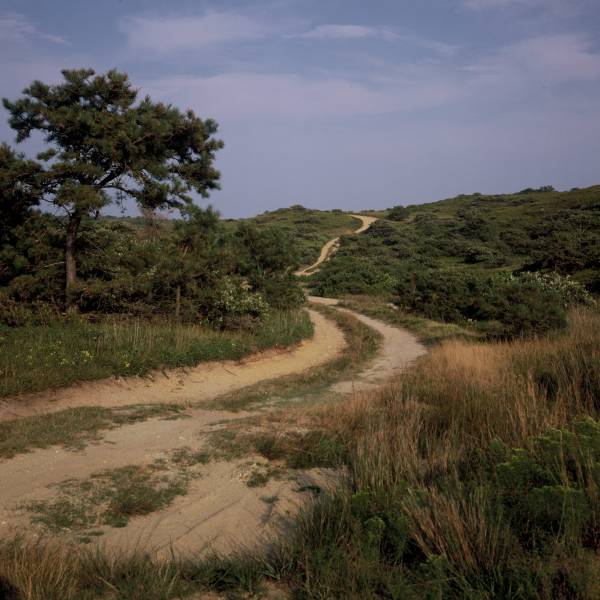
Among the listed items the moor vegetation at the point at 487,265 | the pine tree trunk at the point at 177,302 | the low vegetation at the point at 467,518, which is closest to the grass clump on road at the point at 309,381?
the pine tree trunk at the point at 177,302

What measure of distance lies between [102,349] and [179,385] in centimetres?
164

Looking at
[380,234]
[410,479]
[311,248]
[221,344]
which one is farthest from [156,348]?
[380,234]

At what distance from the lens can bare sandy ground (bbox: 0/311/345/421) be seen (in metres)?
8.50

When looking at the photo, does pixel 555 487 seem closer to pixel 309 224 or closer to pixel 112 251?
pixel 112 251

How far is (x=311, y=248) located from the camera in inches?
2112

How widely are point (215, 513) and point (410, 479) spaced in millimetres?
1875

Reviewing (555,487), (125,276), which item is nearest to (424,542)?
(555,487)

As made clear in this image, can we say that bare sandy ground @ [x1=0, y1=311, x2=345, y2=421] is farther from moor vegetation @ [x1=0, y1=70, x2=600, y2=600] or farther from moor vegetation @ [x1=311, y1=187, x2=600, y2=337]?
moor vegetation @ [x1=311, y1=187, x2=600, y2=337]

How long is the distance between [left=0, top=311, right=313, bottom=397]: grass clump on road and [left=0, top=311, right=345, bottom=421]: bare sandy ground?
168mm

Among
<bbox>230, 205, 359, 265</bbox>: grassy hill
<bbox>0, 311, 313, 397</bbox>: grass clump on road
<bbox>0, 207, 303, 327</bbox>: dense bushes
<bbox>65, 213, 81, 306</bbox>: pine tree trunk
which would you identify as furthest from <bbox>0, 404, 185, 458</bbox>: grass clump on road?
<bbox>230, 205, 359, 265</bbox>: grassy hill

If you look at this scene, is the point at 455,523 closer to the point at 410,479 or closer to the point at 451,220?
the point at 410,479

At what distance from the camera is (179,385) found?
10.9 meters

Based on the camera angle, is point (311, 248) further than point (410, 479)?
Yes

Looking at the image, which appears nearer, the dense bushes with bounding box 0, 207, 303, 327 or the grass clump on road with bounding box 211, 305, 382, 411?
the grass clump on road with bounding box 211, 305, 382, 411
